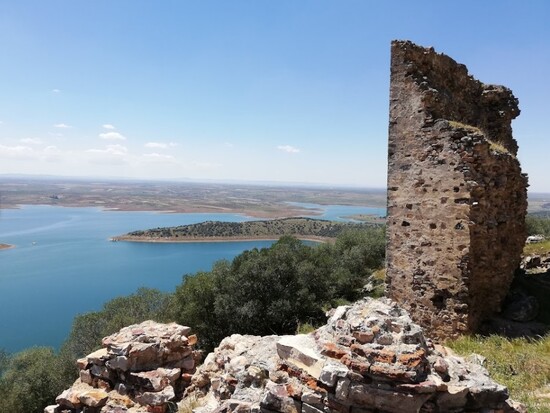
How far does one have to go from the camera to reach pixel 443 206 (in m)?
7.21

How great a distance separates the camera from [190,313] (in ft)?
55.1

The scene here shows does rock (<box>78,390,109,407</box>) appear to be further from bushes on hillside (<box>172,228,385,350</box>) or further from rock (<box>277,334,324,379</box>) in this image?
bushes on hillside (<box>172,228,385,350</box>)

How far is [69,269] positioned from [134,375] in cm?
5957

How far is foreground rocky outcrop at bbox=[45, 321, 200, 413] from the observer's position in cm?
598

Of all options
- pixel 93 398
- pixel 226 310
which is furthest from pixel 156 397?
pixel 226 310

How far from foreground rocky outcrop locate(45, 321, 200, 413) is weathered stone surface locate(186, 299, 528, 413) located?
2.25m

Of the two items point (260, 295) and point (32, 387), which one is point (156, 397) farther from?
point (32, 387)

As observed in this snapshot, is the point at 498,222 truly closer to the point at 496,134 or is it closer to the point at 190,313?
the point at 496,134

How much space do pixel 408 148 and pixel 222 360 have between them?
17.4 feet

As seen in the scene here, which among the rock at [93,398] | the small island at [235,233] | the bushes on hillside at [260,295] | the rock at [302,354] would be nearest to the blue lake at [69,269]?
the small island at [235,233]

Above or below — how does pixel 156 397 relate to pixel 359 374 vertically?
below

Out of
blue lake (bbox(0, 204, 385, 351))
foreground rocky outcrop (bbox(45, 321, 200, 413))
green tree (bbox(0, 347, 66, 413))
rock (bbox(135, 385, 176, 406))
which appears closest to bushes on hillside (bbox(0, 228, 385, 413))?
green tree (bbox(0, 347, 66, 413))

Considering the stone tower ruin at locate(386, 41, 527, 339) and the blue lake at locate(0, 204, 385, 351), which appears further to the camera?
the blue lake at locate(0, 204, 385, 351)

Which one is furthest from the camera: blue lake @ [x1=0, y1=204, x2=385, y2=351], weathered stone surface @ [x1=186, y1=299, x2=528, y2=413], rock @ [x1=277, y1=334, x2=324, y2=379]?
blue lake @ [x1=0, y1=204, x2=385, y2=351]
